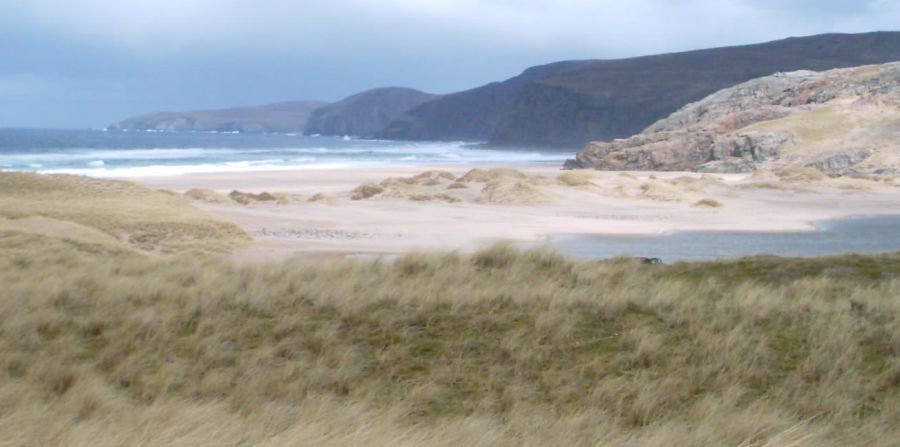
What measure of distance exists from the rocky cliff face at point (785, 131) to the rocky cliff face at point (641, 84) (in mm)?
52735

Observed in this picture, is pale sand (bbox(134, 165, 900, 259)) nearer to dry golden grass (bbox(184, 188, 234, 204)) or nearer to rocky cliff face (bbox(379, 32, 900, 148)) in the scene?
dry golden grass (bbox(184, 188, 234, 204))

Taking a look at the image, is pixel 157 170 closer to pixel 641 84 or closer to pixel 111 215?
pixel 111 215

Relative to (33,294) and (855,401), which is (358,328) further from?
(855,401)

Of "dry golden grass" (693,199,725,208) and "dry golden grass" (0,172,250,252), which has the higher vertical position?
"dry golden grass" (0,172,250,252)

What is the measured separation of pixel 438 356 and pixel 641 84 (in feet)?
454

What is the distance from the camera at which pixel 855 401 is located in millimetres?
7059

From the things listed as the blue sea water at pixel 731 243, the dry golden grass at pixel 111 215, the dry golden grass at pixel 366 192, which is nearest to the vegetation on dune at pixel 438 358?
the dry golden grass at pixel 111 215

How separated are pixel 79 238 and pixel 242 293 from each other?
6.89 meters

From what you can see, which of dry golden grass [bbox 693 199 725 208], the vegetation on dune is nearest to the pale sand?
dry golden grass [bbox 693 199 725 208]

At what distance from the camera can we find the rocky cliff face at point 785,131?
53.9m

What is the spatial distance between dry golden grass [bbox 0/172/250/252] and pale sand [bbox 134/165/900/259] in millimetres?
970

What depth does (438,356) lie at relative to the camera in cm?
782

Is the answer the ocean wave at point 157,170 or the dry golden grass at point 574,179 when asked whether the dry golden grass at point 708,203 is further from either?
the ocean wave at point 157,170

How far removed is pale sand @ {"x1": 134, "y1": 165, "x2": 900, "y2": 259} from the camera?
21219 millimetres
